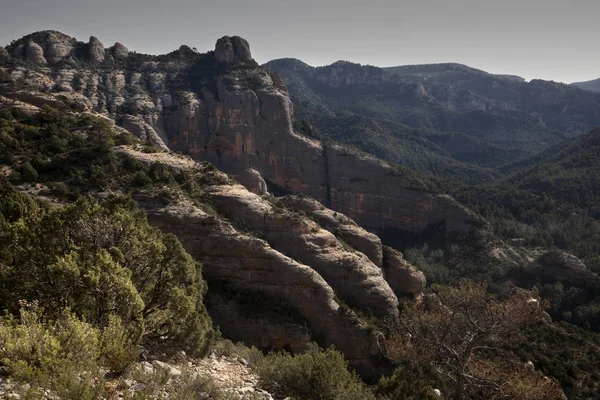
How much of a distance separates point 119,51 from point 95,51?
21.4 ft

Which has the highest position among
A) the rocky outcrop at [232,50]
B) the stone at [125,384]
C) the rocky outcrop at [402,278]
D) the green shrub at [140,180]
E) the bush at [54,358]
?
the rocky outcrop at [232,50]

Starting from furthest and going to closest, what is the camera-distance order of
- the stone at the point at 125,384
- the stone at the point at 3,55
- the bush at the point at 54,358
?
1. the stone at the point at 3,55
2. the stone at the point at 125,384
3. the bush at the point at 54,358

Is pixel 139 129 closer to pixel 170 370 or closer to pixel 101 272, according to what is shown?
pixel 101 272

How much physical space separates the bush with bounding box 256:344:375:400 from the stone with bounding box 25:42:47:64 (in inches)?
3106

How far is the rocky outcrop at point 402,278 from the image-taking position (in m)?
37.4

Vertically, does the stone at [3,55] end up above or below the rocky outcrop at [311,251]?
above

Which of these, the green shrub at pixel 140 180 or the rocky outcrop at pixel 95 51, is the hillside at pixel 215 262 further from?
the rocky outcrop at pixel 95 51

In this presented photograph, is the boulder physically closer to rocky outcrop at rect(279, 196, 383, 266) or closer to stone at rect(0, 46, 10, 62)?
stone at rect(0, 46, 10, 62)

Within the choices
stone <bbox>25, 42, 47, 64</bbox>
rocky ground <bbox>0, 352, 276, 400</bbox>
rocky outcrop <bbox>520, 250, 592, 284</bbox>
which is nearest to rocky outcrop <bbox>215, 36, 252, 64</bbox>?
stone <bbox>25, 42, 47, 64</bbox>

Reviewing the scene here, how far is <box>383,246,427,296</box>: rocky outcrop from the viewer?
1473 inches

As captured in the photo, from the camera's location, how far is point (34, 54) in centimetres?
6994

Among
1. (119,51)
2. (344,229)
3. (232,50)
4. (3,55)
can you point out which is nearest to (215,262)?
(344,229)

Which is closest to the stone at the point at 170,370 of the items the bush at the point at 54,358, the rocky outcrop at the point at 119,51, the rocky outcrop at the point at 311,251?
the bush at the point at 54,358

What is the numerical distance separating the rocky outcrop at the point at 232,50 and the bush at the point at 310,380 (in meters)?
81.9
